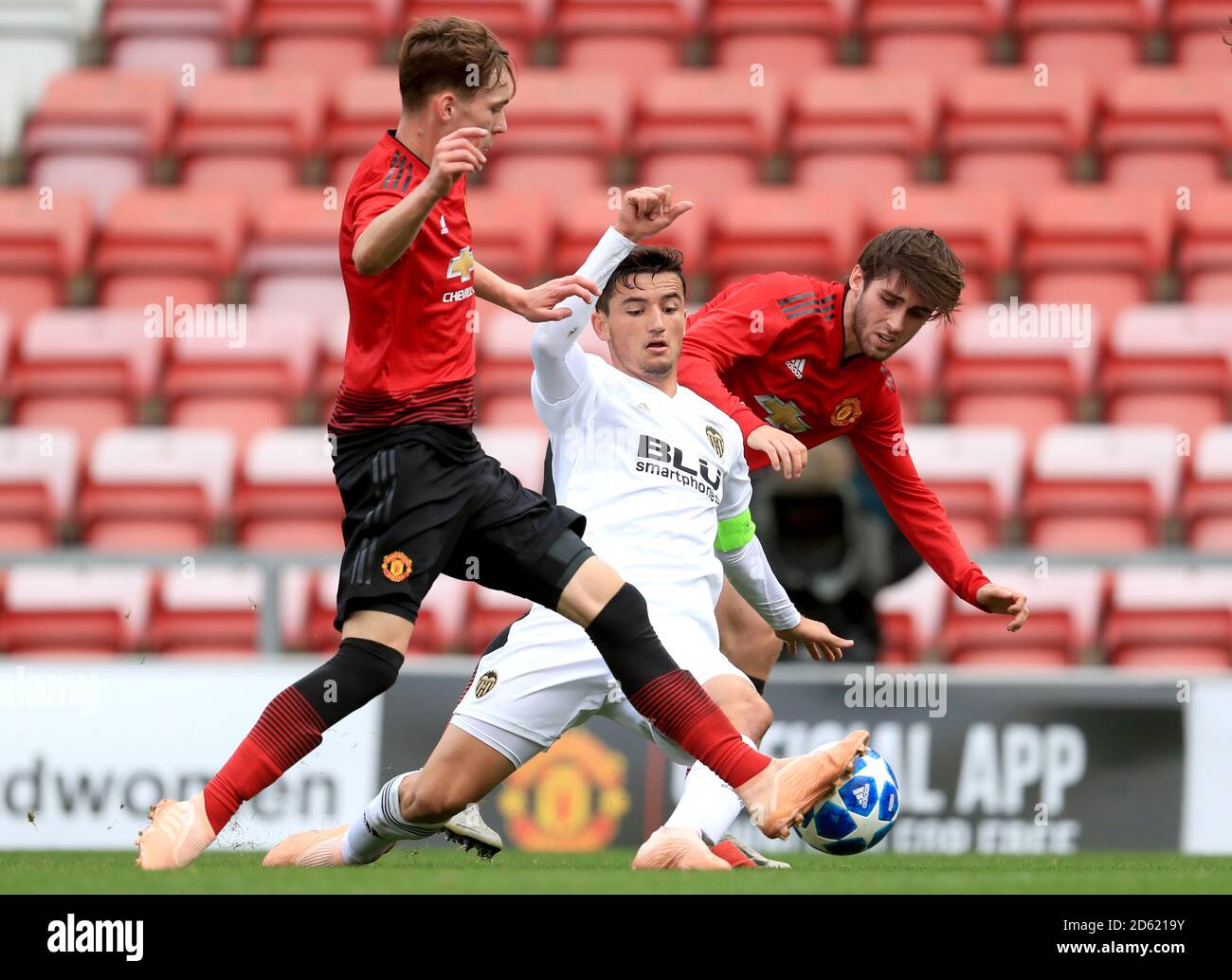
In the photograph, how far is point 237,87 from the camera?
35.5 feet

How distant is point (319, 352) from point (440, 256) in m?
5.36

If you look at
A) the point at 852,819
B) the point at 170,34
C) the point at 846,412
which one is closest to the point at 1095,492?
the point at 846,412

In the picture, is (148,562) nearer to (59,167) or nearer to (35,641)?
(35,641)

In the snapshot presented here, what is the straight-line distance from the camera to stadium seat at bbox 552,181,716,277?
31.5 feet

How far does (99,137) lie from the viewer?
35.4 ft

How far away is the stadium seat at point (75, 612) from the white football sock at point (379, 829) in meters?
3.55

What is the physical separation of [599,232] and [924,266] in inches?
182

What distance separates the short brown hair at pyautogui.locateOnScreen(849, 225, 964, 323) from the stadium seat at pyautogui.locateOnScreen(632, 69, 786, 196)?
5191mm

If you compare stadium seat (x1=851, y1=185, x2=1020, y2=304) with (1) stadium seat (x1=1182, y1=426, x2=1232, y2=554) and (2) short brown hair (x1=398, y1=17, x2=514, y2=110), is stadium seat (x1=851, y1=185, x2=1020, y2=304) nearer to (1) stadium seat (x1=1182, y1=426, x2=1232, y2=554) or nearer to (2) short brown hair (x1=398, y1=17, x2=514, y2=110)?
(1) stadium seat (x1=1182, y1=426, x2=1232, y2=554)

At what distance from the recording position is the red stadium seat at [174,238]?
991cm

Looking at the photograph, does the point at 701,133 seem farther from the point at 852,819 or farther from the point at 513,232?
the point at 852,819

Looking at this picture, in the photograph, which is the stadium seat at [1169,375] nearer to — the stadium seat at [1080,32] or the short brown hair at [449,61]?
the stadium seat at [1080,32]

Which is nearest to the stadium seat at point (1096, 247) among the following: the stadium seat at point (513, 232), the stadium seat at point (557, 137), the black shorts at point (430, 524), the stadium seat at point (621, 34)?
the stadium seat at point (557, 137)
